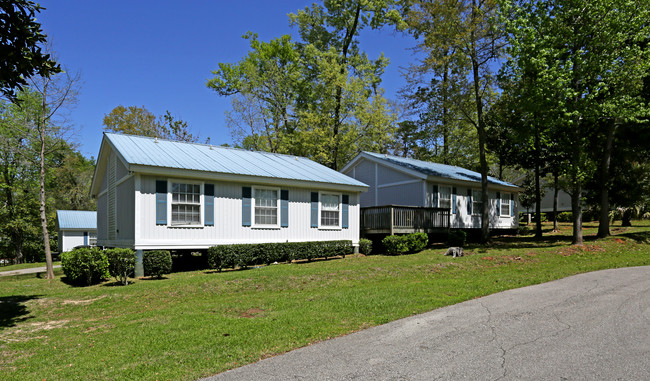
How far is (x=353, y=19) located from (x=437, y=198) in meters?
18.9

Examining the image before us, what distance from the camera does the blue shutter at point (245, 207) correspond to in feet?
50.9

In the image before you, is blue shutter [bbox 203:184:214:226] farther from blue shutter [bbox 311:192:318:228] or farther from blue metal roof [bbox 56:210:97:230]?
blue metal roof [bbox 56:210:97:230]

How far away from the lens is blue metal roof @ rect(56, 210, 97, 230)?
107 feet

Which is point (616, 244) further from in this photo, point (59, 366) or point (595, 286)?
point (59, 366)

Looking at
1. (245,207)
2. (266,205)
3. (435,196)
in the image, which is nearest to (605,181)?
(435,196)

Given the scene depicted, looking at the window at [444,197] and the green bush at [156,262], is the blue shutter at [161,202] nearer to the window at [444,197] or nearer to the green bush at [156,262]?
the green bush at [156,262]

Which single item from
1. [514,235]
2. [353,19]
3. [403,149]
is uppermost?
[353,19]

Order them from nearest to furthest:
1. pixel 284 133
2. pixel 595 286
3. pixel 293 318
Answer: pixel 293 318 < pixel 595 286 < pixel 284 133

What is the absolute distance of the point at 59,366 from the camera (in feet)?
Answer: 17.4

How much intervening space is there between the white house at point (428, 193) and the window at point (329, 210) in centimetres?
252

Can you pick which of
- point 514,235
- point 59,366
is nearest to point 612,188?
point 514,235

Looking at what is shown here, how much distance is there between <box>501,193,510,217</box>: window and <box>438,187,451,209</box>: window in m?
5.65

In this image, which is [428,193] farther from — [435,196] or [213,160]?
[213,160]

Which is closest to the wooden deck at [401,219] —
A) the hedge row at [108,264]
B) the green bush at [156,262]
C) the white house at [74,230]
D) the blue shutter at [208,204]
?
the blue shutter at [208,204]
